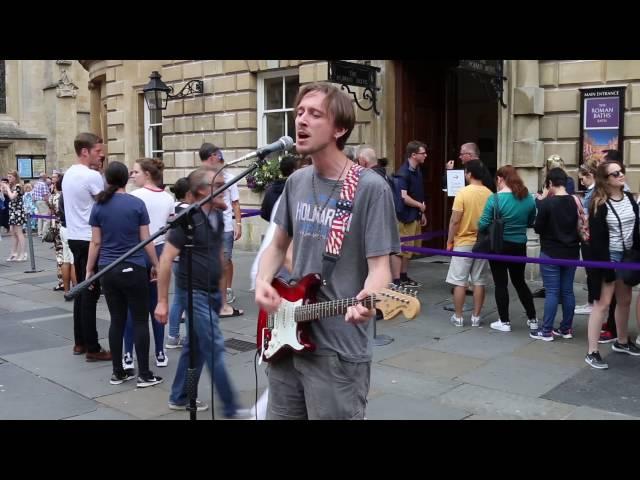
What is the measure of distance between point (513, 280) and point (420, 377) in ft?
6.86

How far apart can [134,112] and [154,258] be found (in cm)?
1237

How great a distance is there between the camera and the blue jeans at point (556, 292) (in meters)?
6.81

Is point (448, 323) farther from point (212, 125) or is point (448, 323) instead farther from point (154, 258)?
point (212, 125)

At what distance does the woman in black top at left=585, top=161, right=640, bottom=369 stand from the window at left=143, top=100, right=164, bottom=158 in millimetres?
12783

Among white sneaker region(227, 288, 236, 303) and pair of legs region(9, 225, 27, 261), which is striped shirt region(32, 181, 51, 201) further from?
white sneaker region(227, 288, 236, 303)

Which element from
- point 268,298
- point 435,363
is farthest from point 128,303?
point 268,298

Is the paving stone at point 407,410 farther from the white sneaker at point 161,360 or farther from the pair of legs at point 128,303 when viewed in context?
the white sneaker at point 161,360

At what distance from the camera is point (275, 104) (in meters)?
13.6

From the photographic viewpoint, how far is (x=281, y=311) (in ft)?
9.67

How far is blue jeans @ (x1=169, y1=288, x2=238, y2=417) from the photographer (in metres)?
4.56

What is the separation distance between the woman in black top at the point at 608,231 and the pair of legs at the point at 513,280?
121cm

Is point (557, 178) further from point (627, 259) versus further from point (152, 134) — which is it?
point (152, 134)

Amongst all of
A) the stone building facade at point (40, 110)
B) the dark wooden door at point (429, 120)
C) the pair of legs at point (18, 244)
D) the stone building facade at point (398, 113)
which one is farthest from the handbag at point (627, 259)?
the stone building facade at point (40, 110)

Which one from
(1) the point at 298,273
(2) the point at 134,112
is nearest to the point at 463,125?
(2) the point at 134,112
